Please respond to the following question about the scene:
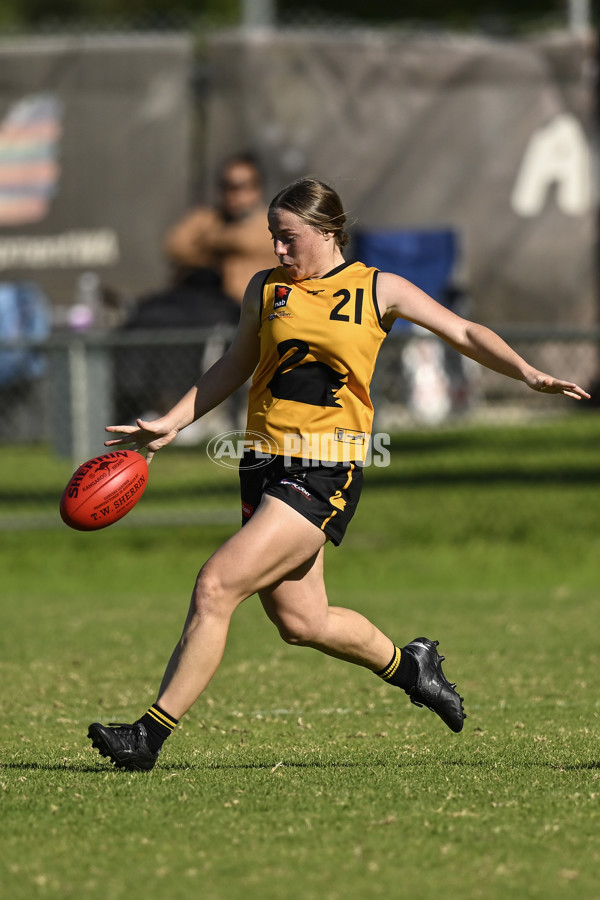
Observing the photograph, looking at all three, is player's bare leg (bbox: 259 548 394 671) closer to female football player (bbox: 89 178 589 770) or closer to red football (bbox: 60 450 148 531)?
female football player (bbox: 89 178 589 770)

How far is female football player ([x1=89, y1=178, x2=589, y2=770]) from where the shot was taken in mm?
4805

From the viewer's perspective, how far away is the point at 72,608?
9.73 m

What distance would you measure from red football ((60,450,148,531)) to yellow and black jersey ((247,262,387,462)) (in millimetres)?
555

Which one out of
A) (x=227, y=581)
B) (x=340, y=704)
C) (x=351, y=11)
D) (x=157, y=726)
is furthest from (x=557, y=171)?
(x=351, y=11)

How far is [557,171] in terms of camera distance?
14.9 meters

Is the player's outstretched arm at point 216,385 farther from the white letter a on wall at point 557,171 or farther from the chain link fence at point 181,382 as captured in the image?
the white letter a on wall at point 557,171

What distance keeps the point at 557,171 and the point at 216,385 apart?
34.3 feet

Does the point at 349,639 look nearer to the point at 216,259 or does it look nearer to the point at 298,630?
the point at 298,630

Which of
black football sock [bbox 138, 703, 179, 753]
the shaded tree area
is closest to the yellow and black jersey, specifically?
black football sock [bbox 138, 703, 179, 753]

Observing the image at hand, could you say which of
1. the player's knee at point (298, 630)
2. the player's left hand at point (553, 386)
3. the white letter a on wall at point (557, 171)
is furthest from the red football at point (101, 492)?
the white letter a on wall at point (557, 171)

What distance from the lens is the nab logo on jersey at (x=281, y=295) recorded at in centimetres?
505

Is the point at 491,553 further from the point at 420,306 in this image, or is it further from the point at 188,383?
the point at 420,306

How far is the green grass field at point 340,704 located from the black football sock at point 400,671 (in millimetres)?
266

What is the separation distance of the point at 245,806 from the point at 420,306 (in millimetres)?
1894
